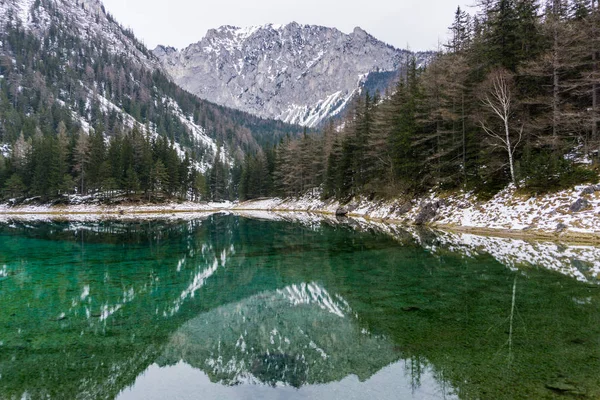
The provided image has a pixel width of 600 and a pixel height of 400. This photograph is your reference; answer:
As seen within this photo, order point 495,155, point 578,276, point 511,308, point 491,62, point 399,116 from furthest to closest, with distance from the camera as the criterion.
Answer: point 399,116
point 491,62
point 495,155
point 578,276
point 511,308

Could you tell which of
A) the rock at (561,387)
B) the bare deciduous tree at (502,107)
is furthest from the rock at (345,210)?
the rock at (561,387)

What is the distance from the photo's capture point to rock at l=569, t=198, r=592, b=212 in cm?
2227

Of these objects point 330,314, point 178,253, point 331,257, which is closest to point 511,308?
point 330,314

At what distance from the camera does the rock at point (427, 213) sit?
3503cm

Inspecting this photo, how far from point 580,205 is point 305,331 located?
73.9 feet

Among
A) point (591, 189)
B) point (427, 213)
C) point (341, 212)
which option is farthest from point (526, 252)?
point (341, 212)

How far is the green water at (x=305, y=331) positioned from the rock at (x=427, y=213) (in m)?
18.3

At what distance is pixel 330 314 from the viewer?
10.1m

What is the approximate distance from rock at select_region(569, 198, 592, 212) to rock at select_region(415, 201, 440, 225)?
1272 cm

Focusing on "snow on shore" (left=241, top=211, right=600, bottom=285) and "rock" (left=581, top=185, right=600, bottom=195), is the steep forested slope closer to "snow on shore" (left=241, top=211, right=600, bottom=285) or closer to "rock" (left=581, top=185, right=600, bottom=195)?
"snow on shore" (left=241, top=211, right=600, bottom=285)

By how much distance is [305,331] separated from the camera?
8867 mm

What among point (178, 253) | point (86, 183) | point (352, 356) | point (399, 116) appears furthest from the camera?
point (86, 183)

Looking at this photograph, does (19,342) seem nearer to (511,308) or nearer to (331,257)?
(511,308)

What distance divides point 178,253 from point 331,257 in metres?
9.56
